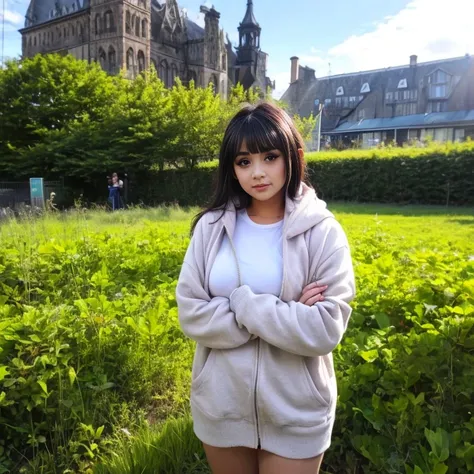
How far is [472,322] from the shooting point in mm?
2037

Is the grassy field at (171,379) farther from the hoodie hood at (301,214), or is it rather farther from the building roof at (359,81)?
the building roof at (359,81)

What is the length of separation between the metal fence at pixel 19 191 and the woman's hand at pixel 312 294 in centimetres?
2437

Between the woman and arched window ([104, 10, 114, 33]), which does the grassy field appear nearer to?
the woman

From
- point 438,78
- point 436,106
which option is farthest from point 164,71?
point 436,106

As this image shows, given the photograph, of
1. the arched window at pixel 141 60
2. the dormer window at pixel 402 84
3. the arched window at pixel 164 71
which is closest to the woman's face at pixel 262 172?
the arched window at pixel 141 60

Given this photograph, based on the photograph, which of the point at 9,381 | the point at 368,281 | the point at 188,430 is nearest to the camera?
the point at 9,381

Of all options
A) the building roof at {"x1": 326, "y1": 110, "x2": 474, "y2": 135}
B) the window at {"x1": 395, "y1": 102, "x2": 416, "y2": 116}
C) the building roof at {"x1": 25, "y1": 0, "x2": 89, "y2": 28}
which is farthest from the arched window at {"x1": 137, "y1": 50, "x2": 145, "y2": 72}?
the window at {"x1": 395, "y1": 102, "x2": 416, "y2": 116}

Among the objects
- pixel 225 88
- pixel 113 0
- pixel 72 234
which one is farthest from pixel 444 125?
pixel 72 234

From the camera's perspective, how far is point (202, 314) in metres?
1.56

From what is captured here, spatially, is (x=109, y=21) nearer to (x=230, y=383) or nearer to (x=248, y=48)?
(x=248, y=48)

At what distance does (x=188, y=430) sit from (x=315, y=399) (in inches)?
49.7

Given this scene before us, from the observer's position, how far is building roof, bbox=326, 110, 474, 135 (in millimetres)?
51812

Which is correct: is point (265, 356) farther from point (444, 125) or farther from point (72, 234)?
point (444, 125)

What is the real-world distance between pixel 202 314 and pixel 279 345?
0.29 metres
